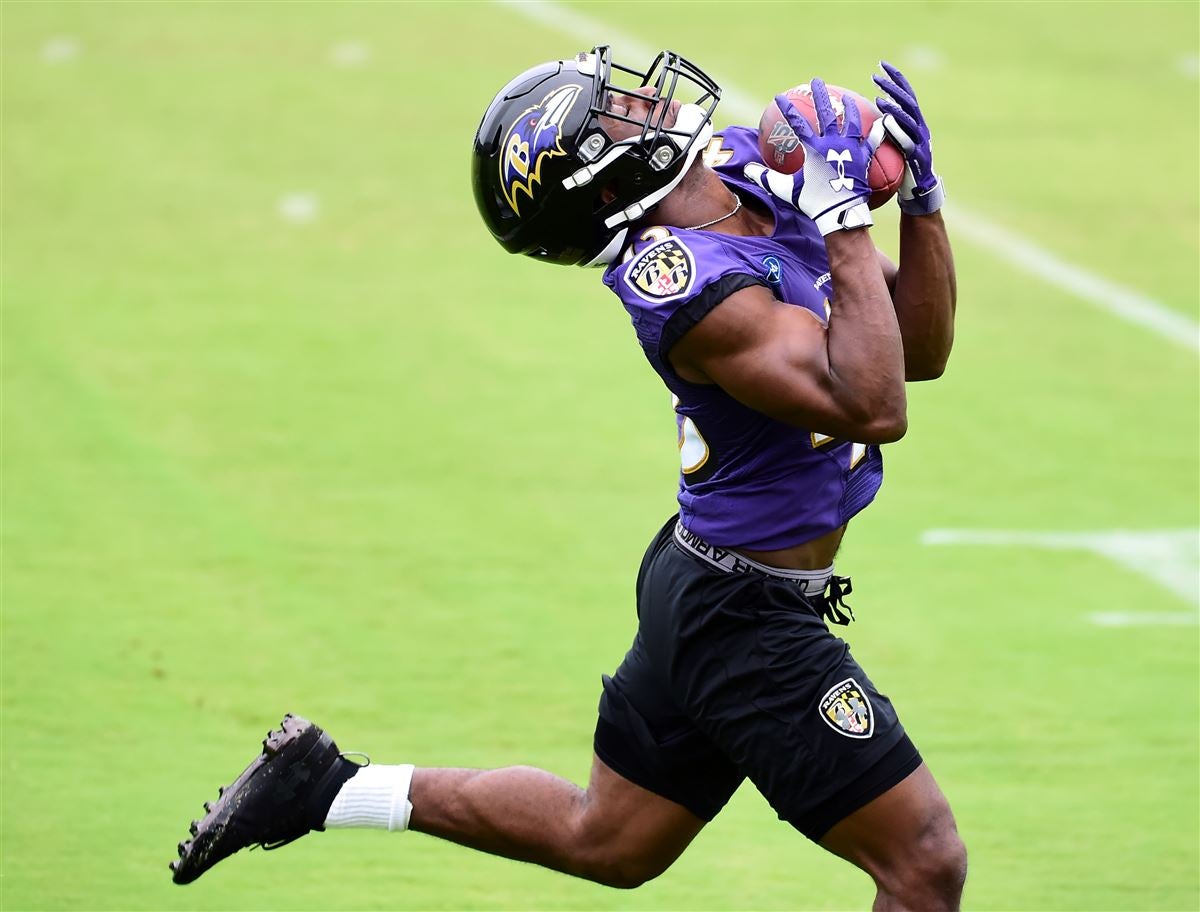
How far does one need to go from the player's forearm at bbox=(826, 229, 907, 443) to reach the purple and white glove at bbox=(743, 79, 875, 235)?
5 cm

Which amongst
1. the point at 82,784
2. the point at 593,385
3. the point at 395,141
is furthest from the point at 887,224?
the point at 82,784

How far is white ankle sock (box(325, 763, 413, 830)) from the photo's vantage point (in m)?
4.94

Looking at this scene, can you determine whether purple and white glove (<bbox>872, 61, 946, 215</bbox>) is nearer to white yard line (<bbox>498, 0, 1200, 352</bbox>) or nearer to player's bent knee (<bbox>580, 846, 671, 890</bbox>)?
player's bent knee (<bbox>580, 846, 671, 890</bbox>)

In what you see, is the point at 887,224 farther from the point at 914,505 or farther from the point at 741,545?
the point at 741,545

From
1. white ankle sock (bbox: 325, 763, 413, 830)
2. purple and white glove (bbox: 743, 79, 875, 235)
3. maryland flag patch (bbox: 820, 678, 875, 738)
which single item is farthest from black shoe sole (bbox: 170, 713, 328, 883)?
purple and white glove (bbox: 743, 79, 875, 235)

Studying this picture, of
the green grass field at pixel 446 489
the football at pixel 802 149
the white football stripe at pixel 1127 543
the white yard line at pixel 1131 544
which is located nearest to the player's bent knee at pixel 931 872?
the green grass field at pixel 446 489

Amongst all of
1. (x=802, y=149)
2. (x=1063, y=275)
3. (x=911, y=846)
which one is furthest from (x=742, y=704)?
(x=1063, y=275)

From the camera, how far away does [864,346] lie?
4.08 metres

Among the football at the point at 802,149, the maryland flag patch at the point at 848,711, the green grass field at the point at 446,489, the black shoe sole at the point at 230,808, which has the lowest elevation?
the green grass field at the point at 446,489

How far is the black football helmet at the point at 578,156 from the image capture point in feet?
14.2

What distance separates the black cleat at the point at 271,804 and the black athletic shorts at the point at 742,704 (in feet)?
2.54

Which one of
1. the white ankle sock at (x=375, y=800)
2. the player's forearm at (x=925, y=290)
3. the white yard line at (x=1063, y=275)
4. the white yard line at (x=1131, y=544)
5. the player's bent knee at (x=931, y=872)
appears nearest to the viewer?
the player's bent knee at (x=931, y=872)

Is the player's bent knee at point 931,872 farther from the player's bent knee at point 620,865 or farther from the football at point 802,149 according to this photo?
the football at point 802,149

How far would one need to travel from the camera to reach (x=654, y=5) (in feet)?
59.2
